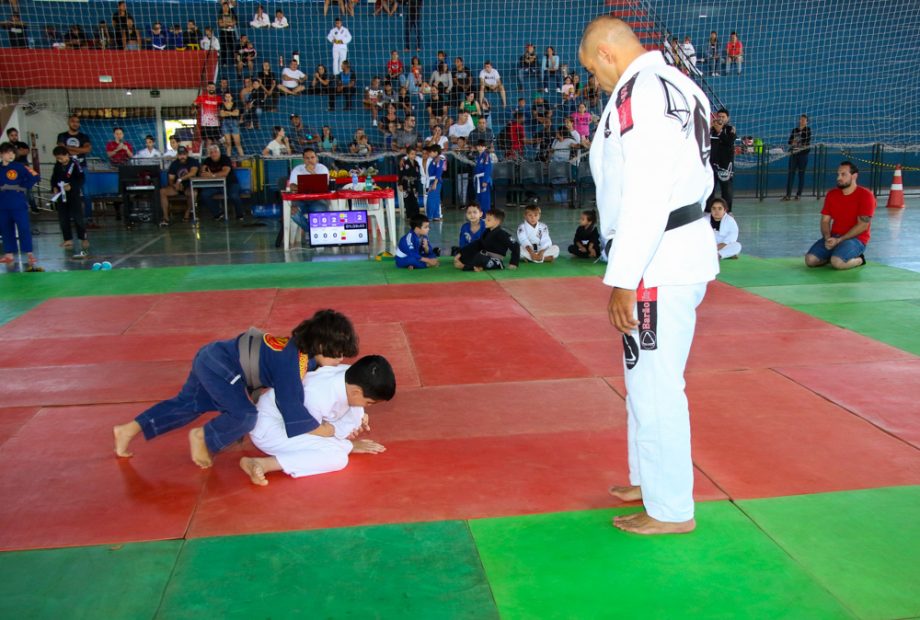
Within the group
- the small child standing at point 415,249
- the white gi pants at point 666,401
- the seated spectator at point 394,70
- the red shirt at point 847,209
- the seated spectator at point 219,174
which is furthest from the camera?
the seated spectator at point 394,70

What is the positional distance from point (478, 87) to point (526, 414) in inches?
710

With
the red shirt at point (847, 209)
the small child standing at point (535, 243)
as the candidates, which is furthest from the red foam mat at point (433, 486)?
the red shirt at point (847, 209)

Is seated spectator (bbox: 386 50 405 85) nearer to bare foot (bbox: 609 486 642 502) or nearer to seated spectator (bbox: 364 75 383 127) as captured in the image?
seated spectator (bbox: 364 75 383 127)

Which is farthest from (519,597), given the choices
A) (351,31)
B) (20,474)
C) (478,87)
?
(351,31)

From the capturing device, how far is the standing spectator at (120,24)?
22594 millimetres

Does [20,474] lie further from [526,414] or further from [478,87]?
[478,87]

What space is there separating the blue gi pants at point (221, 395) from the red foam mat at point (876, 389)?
3.70 m

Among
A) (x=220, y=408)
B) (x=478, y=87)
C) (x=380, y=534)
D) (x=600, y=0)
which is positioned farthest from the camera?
(x=600, y=0)

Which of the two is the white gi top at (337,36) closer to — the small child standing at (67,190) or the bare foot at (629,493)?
the small child standing at (67,190)

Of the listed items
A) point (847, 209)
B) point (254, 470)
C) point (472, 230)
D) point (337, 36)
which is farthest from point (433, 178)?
point (254, 470)

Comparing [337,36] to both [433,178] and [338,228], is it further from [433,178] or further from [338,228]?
[338,228]

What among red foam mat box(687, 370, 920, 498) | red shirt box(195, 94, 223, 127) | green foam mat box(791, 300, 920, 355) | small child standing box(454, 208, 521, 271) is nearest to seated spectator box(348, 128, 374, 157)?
red shirt box(195, 94, 223, 127)

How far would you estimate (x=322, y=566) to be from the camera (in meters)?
3.41

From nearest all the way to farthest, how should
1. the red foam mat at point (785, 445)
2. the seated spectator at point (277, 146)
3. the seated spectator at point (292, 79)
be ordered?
the red foam mat at point (785, 445)
the seated spectator at point (277, 146)
the seated spectator at point (292, 79)
